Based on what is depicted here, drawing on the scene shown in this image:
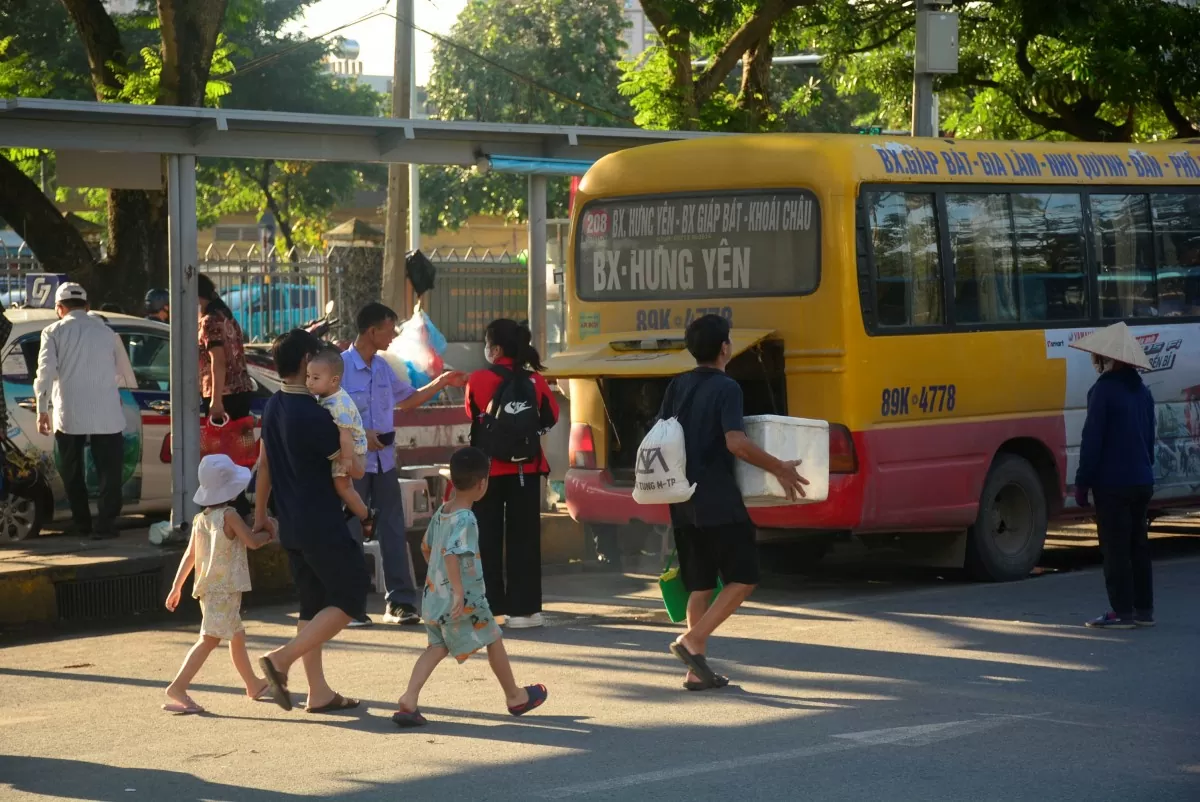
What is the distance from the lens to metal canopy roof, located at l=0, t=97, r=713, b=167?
33.6 ft

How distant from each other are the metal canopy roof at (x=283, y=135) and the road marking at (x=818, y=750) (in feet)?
18.7

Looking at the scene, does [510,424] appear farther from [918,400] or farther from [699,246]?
[918,400]

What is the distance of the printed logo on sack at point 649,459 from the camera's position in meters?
7.82

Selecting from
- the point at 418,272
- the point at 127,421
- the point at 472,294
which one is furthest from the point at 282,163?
the point at 127,421

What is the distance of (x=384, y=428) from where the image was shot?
32.4 feet

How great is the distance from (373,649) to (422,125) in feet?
13.1

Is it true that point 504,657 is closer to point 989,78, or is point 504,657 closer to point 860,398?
point 860,398

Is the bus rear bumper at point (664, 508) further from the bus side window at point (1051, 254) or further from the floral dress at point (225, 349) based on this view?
the floral dress at point (225, 349)

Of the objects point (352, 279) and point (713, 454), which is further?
point (352, 279)

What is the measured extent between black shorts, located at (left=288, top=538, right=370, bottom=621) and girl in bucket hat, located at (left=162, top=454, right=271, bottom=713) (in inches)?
11.8

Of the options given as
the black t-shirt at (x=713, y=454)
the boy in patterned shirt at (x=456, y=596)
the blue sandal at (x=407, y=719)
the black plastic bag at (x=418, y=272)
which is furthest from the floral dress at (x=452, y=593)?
the black plastic bag at (x=418, y=272)

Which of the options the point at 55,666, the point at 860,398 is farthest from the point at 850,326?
the point at 55,666

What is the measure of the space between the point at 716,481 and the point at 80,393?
5.46 meters

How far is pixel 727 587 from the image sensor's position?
7820 millimetres
